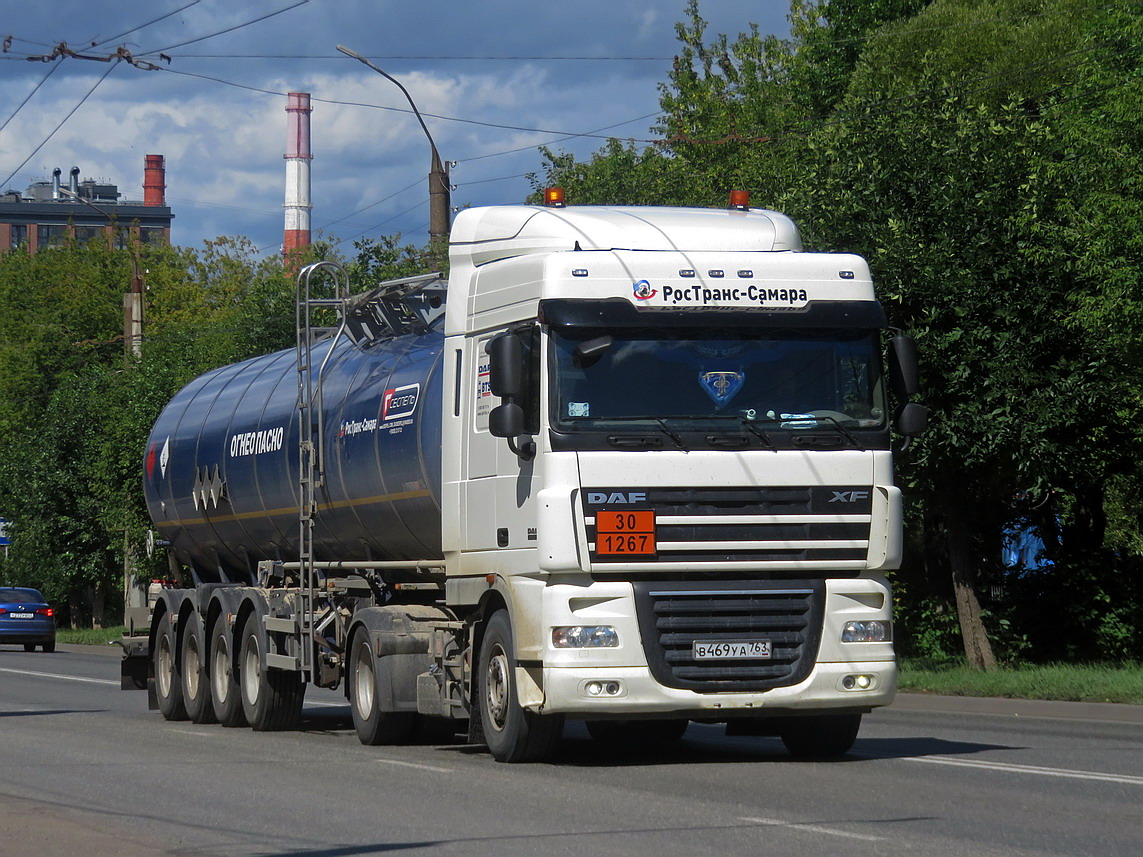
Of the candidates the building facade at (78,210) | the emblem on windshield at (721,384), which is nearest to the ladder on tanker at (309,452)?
the emblem on windshield at (721,384)

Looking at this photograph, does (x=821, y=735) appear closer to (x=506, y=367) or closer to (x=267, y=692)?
(x=506, y=367)

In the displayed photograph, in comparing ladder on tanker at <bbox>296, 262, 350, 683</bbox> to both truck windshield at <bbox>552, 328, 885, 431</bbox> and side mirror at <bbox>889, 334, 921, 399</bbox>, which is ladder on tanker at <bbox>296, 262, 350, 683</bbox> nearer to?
truck windshield at <bbox>552, 328, 885, 431</bbox>

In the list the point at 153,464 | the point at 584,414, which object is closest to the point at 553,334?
the point at 584,414

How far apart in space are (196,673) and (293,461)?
335 centimetres

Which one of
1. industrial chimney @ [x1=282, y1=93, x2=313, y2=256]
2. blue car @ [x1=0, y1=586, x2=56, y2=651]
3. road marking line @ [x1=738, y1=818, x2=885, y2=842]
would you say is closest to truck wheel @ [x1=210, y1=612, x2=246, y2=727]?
road marking line @ [x1=738, y1=818, x2=885, y2=842]

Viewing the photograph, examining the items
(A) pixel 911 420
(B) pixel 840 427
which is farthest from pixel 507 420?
(A) pixel 911 420

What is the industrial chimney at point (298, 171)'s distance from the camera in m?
118

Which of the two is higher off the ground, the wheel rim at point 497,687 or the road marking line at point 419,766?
the wheel rim at point 497,687

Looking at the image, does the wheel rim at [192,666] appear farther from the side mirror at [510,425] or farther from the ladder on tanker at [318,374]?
the side mirror at [510,425]

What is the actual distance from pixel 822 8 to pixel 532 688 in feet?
118

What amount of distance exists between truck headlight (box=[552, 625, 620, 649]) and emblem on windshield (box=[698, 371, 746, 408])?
1636 millimetres

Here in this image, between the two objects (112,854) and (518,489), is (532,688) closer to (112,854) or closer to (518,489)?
(518,489)

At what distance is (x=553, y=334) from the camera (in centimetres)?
1245

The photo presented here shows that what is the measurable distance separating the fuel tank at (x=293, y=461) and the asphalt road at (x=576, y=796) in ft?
6.17
